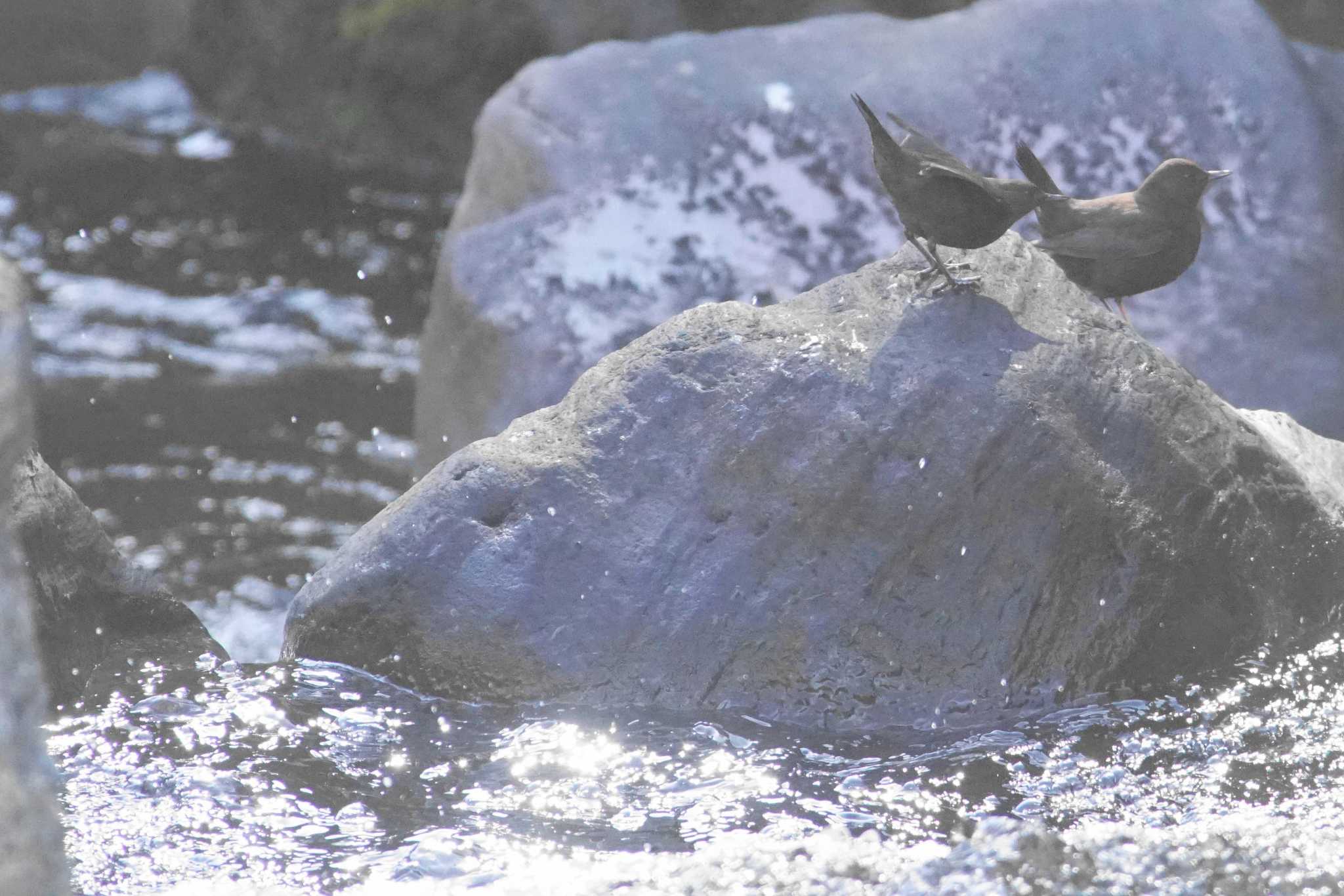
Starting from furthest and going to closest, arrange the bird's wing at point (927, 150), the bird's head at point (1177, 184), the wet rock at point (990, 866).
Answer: the bird's head at point (1177, 184), the bird's wing at point (927, 150), the wet rock at point (990, 866)

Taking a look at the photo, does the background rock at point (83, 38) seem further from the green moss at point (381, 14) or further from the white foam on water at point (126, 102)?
the green moss at point (381, 14)

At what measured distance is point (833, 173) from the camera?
5629 mm

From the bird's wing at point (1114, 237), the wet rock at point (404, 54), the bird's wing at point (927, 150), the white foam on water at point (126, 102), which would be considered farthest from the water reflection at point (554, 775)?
the white foam on water at point (126, 102)

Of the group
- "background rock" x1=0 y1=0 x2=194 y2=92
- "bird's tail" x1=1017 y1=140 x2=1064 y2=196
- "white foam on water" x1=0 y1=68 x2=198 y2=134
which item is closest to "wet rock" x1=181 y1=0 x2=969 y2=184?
"white foam on water" x1=0 y1=68 x2=198 y2=134

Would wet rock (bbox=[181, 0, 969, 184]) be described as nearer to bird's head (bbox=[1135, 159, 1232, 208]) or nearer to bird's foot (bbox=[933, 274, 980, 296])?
bird's head (bbox=[1135, 159, 1232, 208])

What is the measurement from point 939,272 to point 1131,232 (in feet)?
2.14

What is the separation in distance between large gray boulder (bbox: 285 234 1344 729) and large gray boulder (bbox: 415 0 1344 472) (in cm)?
189

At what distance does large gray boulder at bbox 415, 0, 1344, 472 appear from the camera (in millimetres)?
5332

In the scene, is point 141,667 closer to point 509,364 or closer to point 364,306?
point 509,364

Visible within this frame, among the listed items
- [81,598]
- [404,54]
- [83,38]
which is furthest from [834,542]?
[83,38]

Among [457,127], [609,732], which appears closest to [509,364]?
[609,732]

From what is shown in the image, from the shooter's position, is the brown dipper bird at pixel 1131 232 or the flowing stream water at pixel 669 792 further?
the brown dipper bird at pixel 1131 232

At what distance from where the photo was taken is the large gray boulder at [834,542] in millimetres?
3172

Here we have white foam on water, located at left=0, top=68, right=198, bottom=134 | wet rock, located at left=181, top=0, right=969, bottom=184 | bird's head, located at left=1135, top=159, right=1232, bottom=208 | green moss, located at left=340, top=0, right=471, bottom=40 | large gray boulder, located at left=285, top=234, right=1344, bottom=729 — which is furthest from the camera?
white foam on water, located at left=0, top=68, right=198, bottom=134
